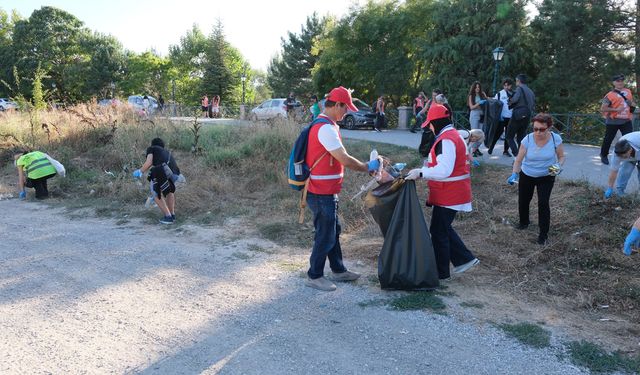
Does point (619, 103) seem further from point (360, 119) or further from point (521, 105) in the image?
point (360, 119)

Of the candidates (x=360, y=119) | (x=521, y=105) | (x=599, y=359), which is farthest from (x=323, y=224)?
(x=360, y=119)

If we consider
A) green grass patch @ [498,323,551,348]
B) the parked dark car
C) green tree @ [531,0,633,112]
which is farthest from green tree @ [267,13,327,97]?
green grass patch @ [498,323,551,348]

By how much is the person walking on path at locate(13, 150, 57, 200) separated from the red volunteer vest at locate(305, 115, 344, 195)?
721cm

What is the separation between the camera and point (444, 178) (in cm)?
430

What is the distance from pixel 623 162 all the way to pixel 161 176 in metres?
6.59

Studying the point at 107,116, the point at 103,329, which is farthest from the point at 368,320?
the point at 107,116

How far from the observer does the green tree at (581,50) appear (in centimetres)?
1669

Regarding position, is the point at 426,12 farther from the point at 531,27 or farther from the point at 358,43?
the point at 531,27

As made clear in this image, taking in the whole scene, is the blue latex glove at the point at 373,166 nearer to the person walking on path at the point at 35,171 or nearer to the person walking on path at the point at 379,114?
the person walking on path at the point at 35,171

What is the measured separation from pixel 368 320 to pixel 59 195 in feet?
27.1

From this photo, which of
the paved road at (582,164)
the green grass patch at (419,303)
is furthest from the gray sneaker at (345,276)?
the paved road at (582,164)

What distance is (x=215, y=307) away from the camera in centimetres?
427

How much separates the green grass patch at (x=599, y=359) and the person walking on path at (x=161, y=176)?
5.89 metres

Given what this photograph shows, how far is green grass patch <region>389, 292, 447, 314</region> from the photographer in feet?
13.7
